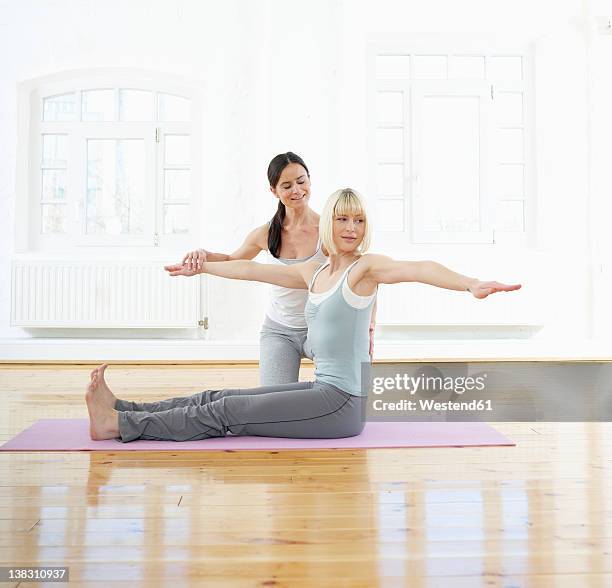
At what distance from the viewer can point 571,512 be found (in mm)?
1833

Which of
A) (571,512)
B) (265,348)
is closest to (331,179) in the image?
(265,348)

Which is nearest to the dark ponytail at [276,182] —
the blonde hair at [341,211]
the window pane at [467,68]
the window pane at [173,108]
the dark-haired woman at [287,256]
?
the dark-haired woman at [287,256]

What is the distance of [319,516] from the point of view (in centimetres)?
181

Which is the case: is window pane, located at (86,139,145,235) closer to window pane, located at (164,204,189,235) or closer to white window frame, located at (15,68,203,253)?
white window frame, located at (15,68,203,253)

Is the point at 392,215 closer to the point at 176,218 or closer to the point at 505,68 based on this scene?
the point at 505,68

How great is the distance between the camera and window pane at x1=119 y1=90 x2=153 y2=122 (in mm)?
6113

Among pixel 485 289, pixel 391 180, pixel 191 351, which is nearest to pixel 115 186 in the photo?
pixel 191 351

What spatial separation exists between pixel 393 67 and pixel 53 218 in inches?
119

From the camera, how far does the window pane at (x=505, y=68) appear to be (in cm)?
618

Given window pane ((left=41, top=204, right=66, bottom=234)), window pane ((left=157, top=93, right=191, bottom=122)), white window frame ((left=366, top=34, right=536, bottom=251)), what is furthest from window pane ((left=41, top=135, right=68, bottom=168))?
white window frame ((left=366, top=34, right=536, bottom=251))

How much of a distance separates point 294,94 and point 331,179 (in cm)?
71

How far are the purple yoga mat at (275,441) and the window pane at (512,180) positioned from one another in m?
3.71

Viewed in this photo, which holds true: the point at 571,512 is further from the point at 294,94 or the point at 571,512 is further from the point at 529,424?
the point at 294,94

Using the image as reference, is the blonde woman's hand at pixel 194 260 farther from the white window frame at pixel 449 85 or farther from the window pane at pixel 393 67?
the window pane at pixel 393 67
